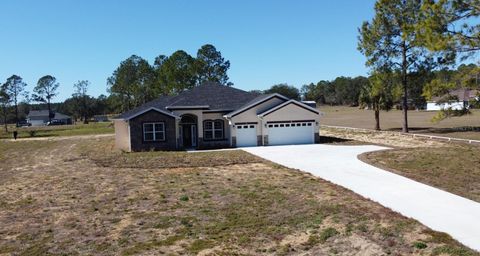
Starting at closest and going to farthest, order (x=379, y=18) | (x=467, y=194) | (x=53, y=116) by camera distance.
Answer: (x=467, y=194) → (x=379, y=18) → (x=53, y=116)

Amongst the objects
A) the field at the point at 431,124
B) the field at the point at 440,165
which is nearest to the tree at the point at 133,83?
the field at the point at 431,124

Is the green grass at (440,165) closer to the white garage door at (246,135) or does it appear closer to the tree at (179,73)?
the white garage door at (246,135)

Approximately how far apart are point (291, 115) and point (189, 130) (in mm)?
8392

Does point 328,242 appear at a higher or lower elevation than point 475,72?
lower

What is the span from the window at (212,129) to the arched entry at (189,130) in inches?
32.3

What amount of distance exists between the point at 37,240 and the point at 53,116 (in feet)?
398

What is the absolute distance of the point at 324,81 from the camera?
166 metres

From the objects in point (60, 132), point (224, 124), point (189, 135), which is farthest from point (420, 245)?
point (60, 132)

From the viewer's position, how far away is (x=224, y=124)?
111 feet

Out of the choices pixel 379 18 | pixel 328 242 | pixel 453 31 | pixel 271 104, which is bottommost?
pixel 328 242

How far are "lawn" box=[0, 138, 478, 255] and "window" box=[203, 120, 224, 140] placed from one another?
46.8 feet

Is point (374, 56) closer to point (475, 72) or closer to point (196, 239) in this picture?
point (475, 72)

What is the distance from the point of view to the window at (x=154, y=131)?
101 ft

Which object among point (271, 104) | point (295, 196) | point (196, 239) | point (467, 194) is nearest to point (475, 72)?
point (467, 194)
